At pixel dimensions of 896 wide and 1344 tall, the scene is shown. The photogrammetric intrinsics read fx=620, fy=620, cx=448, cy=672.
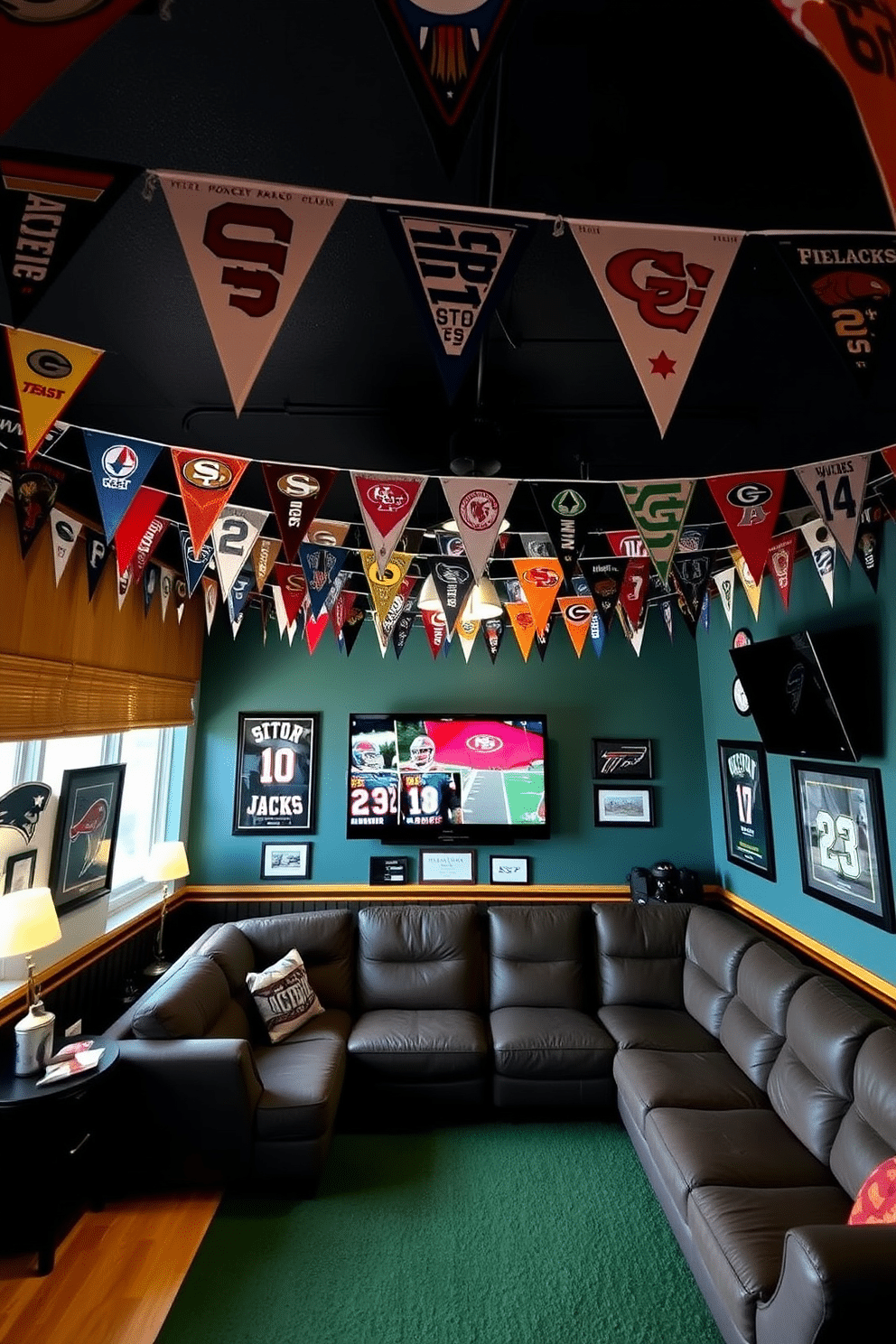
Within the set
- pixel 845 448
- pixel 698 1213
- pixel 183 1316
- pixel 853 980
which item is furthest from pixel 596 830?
pixel 183 1316

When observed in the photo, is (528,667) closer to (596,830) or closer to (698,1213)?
(596,830)

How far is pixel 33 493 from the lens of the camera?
7.66 feet

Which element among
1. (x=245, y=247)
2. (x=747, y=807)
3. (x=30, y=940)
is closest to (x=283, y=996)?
(x=30, y=940)

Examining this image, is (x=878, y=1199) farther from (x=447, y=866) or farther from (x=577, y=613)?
(x=447, y=866)

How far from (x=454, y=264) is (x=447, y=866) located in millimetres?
4035

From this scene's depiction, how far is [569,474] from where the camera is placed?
2.60m

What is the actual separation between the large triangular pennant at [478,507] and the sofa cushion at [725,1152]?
2255 mm

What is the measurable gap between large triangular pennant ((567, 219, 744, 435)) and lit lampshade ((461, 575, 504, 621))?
1848 mm

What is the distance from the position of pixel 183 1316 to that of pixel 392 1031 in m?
1.36

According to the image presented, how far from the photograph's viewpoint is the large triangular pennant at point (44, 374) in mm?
1469

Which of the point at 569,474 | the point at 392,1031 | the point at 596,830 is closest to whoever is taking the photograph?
the point at 569,474

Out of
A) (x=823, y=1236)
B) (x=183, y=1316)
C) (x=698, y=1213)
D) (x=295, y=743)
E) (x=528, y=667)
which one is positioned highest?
(x=528, y=667)

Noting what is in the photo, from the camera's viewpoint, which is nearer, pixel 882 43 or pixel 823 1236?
pixel 882 43

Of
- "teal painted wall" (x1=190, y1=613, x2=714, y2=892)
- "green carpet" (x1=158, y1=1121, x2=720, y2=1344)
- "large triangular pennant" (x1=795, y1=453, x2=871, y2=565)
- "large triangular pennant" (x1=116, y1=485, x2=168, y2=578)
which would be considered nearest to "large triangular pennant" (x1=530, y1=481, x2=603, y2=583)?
"large triangular pennant" (x1=795, y1=453, x2=871, y2=565)
